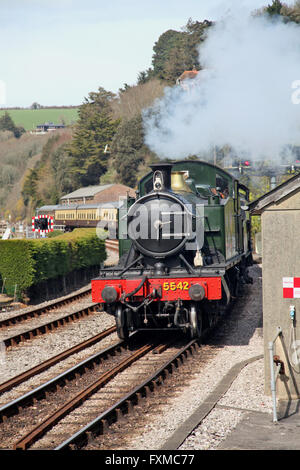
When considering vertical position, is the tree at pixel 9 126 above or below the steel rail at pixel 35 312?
above

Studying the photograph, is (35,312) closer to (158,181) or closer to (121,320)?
(121,320)

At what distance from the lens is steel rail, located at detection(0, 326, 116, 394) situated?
9.59m

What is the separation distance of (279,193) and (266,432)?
3.31 metres

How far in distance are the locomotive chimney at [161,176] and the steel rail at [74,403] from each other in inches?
126

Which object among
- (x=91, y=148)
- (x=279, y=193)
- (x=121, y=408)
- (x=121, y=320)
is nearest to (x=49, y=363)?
(x=121, y=320)

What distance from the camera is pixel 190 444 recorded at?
6.84 m

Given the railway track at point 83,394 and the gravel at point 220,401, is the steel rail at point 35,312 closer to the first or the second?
the railway track at point 83,394

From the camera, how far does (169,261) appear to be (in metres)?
12.2

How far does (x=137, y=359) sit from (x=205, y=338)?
89.5 inches

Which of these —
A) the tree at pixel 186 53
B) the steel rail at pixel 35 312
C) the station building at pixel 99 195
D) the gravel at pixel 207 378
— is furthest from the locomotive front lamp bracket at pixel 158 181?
the tree at pixel 186 53

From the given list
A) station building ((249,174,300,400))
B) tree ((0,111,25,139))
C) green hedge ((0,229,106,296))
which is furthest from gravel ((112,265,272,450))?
tree ((0,111,25,139))

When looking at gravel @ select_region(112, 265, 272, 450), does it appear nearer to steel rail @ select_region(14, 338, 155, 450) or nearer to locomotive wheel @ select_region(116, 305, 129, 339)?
steel rail @ select_region(14, 338, 155, 450)

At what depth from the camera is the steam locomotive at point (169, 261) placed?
37.8 ft
